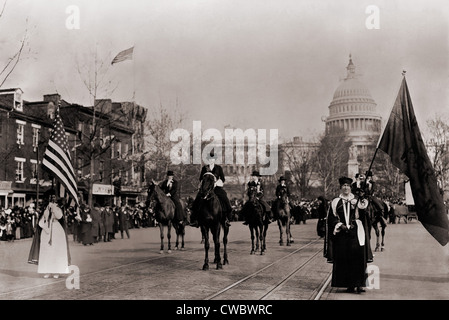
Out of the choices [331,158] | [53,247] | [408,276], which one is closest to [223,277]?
[53,247]

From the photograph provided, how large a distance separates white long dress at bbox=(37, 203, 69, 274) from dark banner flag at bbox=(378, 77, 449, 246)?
7.09 metres

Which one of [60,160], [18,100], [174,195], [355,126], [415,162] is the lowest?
[174,195]

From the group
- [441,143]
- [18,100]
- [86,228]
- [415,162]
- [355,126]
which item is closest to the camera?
[415,162]

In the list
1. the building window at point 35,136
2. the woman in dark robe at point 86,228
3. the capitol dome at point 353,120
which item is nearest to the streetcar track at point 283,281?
the woman in dark robe at point 86,228

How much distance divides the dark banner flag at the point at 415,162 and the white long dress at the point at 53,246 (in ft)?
23.3

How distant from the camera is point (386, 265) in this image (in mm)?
13695

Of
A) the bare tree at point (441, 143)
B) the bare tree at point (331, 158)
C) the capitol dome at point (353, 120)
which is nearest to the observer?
the bare tree at point (441, 143)

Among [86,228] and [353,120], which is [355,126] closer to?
[353,120]

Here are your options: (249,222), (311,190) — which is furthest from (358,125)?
(249,222)

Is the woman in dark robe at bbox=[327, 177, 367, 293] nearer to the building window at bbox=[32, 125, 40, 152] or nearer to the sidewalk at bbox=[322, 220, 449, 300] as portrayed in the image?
the sidewalk at bbox=[322, 220, 449, 300]

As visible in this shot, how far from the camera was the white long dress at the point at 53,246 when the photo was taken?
11.8m

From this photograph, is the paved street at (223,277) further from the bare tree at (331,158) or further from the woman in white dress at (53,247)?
the bare tree at (331,158)

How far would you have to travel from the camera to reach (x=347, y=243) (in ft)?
31.9

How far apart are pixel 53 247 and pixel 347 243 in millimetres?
6376
